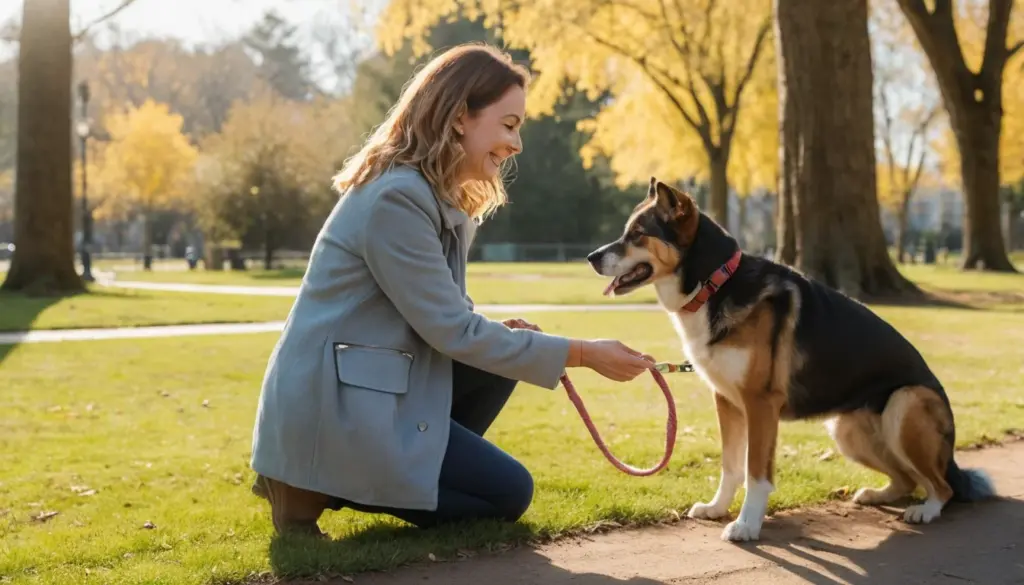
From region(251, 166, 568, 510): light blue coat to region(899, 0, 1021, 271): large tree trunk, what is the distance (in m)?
21.8

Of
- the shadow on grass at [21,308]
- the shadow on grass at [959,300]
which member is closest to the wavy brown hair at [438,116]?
the shadow on grass at [21,308]

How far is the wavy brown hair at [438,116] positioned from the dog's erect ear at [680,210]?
974 mm

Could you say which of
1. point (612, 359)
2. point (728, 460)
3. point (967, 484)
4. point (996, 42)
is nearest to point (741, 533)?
point (728, 460)

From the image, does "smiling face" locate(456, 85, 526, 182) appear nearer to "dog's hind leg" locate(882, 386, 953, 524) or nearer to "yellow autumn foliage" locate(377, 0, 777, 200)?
"dog's hind leg" locate(882, 386, 953, 524)

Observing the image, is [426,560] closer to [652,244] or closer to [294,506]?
[294,506]

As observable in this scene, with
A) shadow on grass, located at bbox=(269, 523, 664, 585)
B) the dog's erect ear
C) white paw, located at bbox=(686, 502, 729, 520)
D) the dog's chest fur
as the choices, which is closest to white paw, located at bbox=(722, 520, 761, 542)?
white paw, located at bbox=(686, 502, 729, 520)

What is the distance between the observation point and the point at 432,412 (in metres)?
3.88

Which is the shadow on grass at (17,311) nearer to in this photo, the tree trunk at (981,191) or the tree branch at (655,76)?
the tree branch at (655,76)

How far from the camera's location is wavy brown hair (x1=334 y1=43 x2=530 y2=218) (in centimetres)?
389

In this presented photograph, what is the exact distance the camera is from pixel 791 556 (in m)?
4.18

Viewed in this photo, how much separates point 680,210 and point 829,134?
1068 cm

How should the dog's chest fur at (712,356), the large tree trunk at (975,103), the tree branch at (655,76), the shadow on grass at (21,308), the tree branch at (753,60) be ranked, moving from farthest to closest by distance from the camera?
the tree branch at (753,60) < the tree branch at (655,76) < the large tree trunk at (975,103) < the shadow on grass at (21,308) < the dog's chest fur at (712,356)

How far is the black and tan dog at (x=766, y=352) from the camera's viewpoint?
4.54 metres

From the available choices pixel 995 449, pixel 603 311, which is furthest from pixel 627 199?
pixel 995 449
